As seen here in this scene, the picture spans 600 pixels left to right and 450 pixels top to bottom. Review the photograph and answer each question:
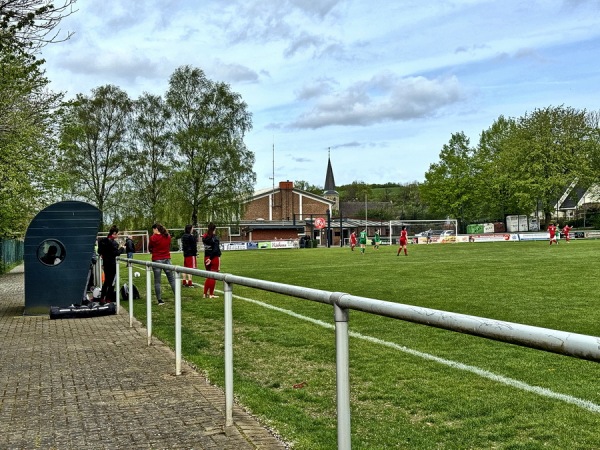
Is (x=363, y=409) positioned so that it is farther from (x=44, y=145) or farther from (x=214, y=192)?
(x=214, y=192)

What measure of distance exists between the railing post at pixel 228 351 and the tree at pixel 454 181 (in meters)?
77.1

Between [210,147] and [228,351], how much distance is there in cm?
5331

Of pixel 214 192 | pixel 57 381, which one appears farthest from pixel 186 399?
pixel 214 192

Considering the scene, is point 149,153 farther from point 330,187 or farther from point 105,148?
point 330,187

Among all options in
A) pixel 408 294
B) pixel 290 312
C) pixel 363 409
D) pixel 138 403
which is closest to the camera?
pixel 363 409

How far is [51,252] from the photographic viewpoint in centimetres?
1424

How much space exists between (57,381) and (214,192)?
52.6 m

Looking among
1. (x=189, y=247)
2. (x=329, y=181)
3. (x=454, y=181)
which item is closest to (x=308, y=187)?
(x=329, y=181)

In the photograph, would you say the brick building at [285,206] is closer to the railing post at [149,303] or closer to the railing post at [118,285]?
the railing post at [118,285]

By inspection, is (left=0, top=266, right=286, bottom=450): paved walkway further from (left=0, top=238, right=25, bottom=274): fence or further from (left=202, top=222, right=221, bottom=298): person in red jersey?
(left=0, top=238, right=25, bottom=274): fence

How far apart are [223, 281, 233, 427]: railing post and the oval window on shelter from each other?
33.2ft

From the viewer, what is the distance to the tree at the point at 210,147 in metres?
58.3

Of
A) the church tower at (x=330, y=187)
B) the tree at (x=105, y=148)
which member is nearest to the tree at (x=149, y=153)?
the tree at (x=105, y=148)

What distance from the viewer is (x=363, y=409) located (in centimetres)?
357
